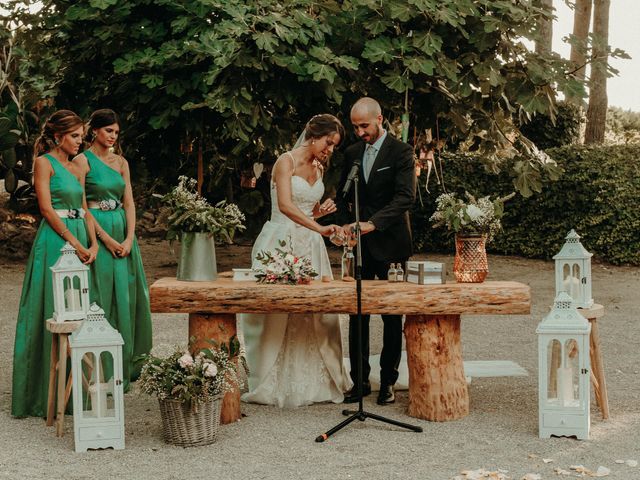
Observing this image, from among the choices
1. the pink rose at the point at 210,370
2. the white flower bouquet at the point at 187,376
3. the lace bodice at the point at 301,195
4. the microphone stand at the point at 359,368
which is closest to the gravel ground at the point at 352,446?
the microphone stand at the point at 359,368

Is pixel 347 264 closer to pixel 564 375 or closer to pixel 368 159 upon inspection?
pixel 368 159

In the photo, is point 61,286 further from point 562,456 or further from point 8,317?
point 8,317

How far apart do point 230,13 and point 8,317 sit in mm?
4724

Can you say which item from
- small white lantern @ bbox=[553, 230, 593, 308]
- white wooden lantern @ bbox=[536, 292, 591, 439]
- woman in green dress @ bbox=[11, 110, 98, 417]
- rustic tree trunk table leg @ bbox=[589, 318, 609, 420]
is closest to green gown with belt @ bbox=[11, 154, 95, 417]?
woman in green dress @ bbox=[11, 110, 98, 417]

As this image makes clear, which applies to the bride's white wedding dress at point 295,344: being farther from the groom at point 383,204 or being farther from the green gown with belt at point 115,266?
the green gown with belt at point 115,266

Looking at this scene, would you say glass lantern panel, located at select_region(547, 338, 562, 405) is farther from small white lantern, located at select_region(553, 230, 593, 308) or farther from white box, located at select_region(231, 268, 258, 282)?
white box, located at select_region(231, 268, 258, 282)

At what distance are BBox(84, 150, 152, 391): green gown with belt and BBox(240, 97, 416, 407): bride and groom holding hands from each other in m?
0.87

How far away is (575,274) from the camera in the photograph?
5680mm

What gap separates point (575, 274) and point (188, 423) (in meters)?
2.55

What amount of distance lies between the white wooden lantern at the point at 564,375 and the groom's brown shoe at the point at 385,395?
3.85 feet

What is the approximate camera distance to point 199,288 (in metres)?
5.43

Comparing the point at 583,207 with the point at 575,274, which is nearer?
the point at 575,274

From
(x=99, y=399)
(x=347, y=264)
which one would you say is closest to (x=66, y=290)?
(x=99, y=399)

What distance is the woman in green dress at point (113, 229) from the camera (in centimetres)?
617
